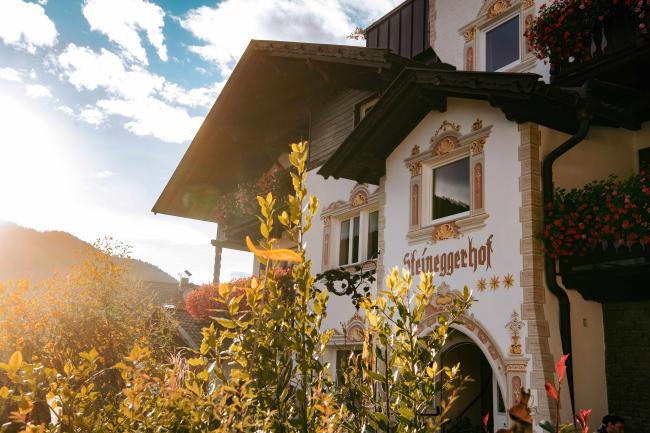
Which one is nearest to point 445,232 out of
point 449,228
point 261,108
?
point 449,228

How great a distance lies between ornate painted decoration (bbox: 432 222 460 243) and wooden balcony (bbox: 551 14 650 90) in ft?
9.32

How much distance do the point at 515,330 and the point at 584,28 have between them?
455 cm

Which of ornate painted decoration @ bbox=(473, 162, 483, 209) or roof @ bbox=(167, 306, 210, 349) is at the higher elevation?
ornate painted decoration @ bbox=(473, 162, 483, 209)

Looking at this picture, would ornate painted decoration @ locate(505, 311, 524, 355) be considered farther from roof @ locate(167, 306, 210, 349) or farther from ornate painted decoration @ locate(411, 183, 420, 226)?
roof @ locate(167, 306, 210, 349)

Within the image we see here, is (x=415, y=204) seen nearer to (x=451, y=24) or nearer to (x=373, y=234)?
(x=373, y=234)

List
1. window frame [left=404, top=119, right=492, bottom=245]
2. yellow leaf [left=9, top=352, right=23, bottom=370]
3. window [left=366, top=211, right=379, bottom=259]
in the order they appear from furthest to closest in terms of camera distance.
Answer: window [left=366, top=211, right=379, bottom=259] < window frame [left=404, top=119, right=492, bottom=245] < yellow leaf [left=9, top=352, right=23, bottom=370]

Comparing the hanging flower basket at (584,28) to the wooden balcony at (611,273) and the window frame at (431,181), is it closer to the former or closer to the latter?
the window frame at (431,181)

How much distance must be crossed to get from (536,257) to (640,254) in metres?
1.27

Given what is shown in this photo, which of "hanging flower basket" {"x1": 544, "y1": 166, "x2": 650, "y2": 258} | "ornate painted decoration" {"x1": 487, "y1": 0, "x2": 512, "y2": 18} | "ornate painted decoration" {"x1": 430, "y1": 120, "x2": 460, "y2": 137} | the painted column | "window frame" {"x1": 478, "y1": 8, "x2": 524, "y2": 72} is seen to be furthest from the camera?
"ornate painted decoration" {"x1": 487, "y1": 0, "x2": 512, "y2": 18}

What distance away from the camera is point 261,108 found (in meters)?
17.1

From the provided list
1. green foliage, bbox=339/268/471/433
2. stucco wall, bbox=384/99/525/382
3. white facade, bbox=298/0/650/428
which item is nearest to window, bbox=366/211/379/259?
white facade, bbox=298/0/650/428

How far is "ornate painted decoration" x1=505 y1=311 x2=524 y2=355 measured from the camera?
809cm

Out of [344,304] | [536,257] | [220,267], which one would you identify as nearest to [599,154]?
[536,257]

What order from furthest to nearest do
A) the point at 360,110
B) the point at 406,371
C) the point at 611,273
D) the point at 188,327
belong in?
the point at 188,327 → the point at 360,110 → the point at 611,273 → the point at 406,371
